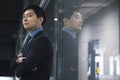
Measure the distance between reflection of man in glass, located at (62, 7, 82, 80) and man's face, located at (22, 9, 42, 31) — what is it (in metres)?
0.82

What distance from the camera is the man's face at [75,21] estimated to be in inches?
140

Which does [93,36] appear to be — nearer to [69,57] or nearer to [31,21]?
[69,57]

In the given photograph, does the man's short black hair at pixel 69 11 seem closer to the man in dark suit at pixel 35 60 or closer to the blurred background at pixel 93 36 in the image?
the blurred background at pixel 93 36

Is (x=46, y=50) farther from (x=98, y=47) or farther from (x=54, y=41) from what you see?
(x=54, y=41)

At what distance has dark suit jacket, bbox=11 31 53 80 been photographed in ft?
8.39

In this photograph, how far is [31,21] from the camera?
2.77m

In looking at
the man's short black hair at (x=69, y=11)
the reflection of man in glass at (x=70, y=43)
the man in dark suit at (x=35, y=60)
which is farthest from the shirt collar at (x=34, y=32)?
the man's short black hair at (x=69, y=11)

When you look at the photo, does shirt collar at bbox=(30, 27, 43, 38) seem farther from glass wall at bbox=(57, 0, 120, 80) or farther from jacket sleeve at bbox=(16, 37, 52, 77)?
glass wall at bbox=(57, 0, 120, 80)

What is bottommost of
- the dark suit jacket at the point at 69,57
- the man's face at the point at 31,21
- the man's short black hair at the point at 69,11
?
the dark suit jacket at the point at 69,57

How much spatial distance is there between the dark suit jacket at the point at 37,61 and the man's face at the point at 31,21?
5.2 inches

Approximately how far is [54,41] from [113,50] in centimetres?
62

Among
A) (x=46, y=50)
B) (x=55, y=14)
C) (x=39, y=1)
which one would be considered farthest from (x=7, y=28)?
(x=46, y=50)

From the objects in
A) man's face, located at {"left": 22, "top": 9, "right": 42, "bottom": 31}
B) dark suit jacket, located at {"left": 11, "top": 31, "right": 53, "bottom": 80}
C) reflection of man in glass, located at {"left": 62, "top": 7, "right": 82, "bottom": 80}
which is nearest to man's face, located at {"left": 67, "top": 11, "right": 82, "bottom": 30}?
reflection of man in glass, located at {"left": 62, "top": 7, "right": 82, "bottom": 80}

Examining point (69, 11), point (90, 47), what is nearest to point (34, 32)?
point (90, 47)
